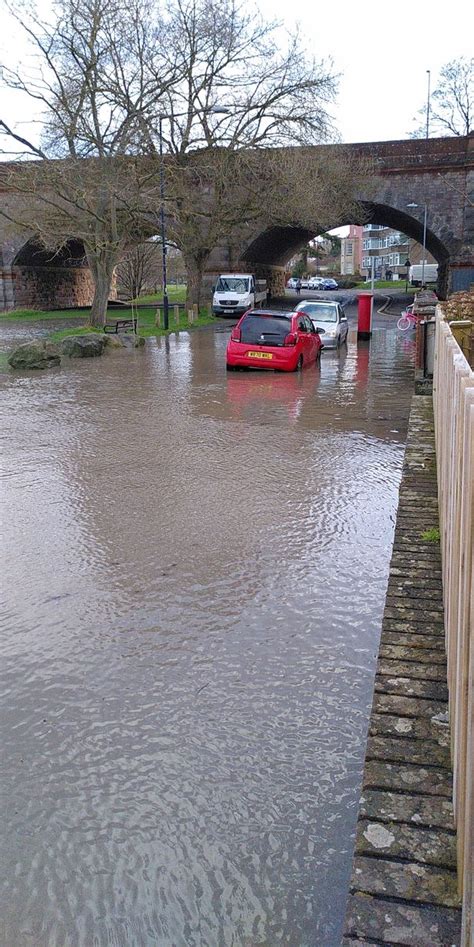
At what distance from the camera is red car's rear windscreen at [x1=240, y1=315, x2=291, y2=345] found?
16.2 m

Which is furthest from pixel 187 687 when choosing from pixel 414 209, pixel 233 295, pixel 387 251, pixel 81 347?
pixel 387 251

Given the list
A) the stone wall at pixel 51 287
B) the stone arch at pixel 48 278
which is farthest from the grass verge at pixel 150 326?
the stone wall at pixel 51 287

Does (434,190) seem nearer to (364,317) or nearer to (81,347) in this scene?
(364,317)

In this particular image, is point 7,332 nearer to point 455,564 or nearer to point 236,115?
point 236,115

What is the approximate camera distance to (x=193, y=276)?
38156mm

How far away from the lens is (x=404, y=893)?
6.98ft

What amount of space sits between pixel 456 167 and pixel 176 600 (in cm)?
3944

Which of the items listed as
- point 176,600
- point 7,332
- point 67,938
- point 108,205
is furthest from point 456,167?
point 67,938

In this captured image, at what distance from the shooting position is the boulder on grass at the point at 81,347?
20.8m

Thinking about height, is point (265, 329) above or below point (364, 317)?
below

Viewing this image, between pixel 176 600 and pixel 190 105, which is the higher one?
pixel 190 105

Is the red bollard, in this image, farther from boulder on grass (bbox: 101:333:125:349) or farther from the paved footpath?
the paved footpath

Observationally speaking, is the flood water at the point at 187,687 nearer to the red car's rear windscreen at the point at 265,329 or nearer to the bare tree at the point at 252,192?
the red car's rear windscreen at the point at 265,329

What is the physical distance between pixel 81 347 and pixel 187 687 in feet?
59.0
